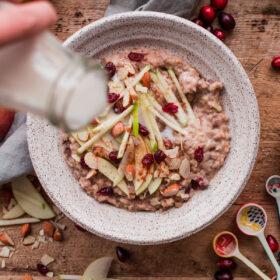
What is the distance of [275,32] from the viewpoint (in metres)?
2.39

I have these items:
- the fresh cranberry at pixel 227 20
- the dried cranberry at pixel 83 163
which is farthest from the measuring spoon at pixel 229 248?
the fresh cranberry at pixel 227 20

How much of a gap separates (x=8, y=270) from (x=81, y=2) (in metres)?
1.73

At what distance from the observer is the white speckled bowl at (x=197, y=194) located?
80.7 inches

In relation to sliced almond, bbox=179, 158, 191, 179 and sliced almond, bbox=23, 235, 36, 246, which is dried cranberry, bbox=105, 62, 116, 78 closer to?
sliced almond, bbox=179, 158, 191, 179

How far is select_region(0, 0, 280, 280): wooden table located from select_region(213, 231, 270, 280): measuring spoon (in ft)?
0.20

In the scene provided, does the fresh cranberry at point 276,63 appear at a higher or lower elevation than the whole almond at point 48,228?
higher

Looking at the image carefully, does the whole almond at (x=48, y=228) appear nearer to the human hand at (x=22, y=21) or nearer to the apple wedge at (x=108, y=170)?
the apple wedge at (x=108, y=170)

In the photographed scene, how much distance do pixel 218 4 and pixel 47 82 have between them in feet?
5.36

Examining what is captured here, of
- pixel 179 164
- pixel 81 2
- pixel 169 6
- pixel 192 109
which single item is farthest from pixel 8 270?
pixel 169 6

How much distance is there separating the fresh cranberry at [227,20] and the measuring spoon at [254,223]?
1.08 m

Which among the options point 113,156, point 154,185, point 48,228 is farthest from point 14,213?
point 154,185

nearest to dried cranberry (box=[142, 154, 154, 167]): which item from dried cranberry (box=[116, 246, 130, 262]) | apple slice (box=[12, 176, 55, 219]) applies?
dried cranberry (box=[116, 246, 130, 262])

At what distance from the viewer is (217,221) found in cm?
243

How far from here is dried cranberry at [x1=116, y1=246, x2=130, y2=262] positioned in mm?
2396
